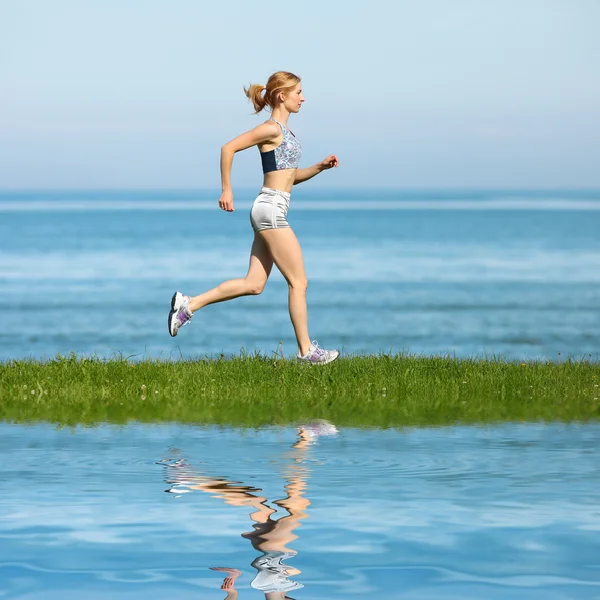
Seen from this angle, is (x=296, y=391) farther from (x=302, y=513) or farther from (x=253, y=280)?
(x=302, y=513)

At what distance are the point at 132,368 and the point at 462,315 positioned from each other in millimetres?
11113

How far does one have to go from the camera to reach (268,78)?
37.7 feet

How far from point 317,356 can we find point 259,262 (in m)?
0.97

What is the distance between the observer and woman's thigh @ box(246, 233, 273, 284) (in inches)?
460

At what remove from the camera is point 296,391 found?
10.4 metres

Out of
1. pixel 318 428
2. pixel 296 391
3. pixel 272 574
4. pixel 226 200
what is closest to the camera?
pixel 272 574

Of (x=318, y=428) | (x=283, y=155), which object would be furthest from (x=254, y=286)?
(x=318, y=428)

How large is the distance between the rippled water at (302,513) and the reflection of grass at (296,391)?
0.65 meters

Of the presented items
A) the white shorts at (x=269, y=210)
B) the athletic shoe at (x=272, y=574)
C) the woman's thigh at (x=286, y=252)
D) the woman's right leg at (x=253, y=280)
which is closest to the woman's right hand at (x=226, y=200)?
the white shorts at (x=269, y=210)

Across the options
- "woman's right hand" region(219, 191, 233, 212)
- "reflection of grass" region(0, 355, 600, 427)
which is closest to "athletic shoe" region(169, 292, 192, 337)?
"reflection of grass" region(0, 355, 600, 427)

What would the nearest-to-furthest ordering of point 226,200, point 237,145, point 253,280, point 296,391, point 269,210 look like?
point 296,391, point 226,200, point 237,145, point 269,210, point 253,280

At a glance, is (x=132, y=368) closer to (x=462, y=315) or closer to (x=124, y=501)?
(x=124, y=501)

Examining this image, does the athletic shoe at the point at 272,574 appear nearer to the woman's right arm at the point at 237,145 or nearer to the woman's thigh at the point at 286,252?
the woman's right arm at the point at 237,145

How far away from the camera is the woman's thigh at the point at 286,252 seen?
1134 cm
